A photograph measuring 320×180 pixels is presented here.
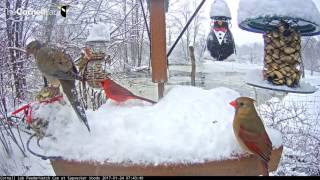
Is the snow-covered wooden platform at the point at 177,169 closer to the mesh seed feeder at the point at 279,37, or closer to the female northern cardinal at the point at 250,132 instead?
the female northern cardinal at the point at 250,132

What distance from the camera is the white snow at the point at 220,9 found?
1817 mm

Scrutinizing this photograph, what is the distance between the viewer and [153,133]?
0.82 meters

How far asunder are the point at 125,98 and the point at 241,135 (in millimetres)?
363

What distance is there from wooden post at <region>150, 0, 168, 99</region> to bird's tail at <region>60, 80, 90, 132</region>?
0.24m

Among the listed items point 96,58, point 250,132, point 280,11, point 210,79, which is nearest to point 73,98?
point 250,132

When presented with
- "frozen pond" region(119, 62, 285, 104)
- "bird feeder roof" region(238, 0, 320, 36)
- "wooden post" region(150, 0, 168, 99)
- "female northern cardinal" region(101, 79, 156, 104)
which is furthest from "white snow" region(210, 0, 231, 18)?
"frozen pond" region(119, 62, 285, 104)

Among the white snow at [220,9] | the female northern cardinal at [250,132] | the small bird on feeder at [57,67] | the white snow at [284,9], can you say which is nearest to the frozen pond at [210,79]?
the white snow at [220,9]

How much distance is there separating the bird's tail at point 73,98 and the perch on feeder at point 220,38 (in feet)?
3.60

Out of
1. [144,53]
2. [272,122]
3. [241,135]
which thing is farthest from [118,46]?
[241,135]

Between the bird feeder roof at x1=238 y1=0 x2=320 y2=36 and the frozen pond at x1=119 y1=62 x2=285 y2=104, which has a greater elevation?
the bird feeder roof at x1=238 y1=0 x2=320 y2=36

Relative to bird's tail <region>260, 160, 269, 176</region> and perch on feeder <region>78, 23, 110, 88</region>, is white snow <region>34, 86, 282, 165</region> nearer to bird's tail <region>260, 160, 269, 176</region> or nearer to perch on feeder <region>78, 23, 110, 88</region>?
bird's tail <region>260, 160, 269, 176</region>

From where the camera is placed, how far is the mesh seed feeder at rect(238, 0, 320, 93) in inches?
44.4

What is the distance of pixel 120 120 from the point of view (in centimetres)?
86

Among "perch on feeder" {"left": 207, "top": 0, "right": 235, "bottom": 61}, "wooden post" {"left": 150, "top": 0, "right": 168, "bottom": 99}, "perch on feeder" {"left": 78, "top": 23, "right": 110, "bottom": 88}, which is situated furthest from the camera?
"perch on feeder" {"left": 207, "top": 0, "right": 235, "bottom": 61}
